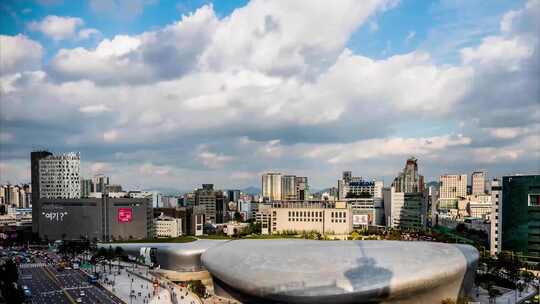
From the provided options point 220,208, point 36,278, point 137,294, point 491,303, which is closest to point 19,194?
point 220,208

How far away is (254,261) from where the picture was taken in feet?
112

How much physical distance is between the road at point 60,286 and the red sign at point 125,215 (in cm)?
2702

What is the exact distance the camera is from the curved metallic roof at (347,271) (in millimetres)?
28344

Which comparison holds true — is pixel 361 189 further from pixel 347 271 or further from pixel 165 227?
pixel 347 271

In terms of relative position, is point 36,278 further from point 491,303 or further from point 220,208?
point 220,208

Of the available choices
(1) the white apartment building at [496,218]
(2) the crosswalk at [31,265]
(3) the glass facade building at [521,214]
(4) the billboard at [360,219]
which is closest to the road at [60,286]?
(2) the crosswalk at [31,265]

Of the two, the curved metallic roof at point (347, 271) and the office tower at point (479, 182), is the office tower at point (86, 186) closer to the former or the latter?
the curved metallic roof at point (347, 271)

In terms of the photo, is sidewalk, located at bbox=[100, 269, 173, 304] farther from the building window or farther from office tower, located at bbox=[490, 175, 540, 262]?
the building window

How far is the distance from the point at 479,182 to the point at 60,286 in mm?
184682

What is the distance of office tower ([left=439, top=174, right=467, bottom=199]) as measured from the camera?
188 meters

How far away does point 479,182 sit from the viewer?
19275cm

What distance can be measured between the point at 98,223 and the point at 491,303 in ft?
236

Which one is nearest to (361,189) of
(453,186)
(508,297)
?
(453,186)

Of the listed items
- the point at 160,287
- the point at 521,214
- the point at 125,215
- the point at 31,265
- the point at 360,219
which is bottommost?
the point at 31,265
